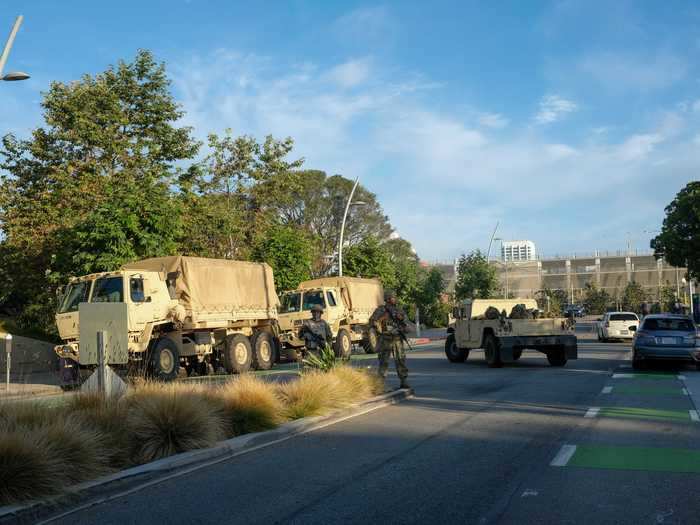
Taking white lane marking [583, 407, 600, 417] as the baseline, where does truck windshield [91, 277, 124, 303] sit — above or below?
above

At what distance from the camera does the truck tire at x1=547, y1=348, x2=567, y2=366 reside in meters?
20.4

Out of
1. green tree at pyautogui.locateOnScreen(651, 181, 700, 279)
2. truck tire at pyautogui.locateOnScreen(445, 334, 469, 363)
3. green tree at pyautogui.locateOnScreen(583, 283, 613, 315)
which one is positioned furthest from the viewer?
green tree at pyautogui.locateOnScreen(583, 283, 613, 315)

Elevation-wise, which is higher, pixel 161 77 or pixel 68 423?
pixel 161 77

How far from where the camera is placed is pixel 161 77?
30031mm

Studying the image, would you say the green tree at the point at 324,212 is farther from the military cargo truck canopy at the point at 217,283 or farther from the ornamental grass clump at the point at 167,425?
the ornamental grass clump at the point at 167,425

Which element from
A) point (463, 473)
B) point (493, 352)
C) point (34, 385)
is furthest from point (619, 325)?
point (463, 473)

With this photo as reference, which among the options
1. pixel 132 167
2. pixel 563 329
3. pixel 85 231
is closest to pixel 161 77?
pixel 132 167

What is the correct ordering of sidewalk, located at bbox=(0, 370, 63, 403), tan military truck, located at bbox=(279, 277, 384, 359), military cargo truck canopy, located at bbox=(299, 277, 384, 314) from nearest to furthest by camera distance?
sidewalk, located at bbox=(0, 370, 63, 403) → tan military truck, located at bbox=(279, 277, 384, 359) → military cargo truck canopy, located at bbox=(299, 277, 384, 314)

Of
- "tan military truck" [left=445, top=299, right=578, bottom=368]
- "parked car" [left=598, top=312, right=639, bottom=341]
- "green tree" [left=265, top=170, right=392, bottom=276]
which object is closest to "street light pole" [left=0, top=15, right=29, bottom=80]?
"tan military truck" [left=445, top=299, right=578, bottom=368]

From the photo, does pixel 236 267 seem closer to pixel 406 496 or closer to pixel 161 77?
pixel 161 77

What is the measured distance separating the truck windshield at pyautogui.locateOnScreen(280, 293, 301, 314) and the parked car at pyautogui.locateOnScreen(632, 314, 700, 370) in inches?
447

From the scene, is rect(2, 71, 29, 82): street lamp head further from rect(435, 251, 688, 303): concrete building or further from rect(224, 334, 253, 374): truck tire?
rect(435, 251, 688, 303): concrete building

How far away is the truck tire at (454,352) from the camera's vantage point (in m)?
23.0

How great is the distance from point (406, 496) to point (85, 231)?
19.5 m
